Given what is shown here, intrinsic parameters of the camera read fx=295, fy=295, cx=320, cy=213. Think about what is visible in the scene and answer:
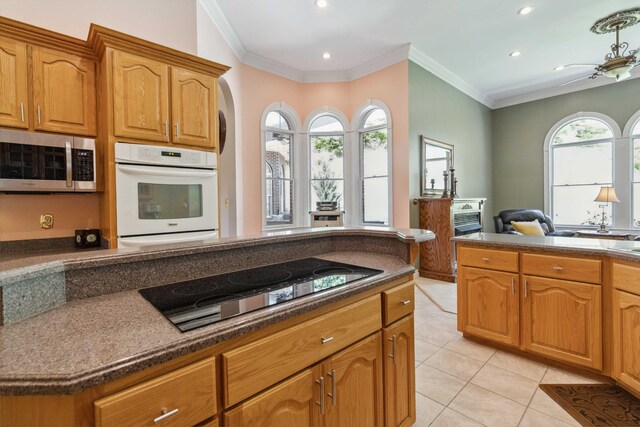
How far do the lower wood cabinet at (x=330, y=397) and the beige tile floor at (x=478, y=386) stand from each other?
A: 709 millimetres

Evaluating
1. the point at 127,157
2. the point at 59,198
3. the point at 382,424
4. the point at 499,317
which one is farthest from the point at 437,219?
the point at 59,198

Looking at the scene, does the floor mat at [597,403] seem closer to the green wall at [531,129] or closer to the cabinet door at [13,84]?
the cabinet door at [13,84]

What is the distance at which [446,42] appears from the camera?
4309mm

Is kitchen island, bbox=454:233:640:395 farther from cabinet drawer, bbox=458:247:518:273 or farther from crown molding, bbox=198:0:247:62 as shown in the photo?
crown molding, bbox=198:0:247:62

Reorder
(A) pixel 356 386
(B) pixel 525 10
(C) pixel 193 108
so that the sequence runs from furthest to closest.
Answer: (B) pixel 525 10
(C) pixel 193 108
(A) pixel 356 386

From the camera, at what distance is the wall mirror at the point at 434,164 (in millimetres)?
4852

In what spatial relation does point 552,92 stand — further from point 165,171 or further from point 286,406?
point 286,406

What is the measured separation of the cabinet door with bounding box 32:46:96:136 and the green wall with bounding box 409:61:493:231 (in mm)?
3940

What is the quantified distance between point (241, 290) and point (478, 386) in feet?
5.93

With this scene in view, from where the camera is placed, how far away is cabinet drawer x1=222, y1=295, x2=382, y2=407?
2.72 ft

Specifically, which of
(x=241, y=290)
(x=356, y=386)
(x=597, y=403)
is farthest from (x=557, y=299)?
(x=241, y=290)

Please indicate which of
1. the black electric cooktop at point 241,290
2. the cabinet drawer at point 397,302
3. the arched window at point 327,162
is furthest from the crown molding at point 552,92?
the black electric cooktop at point 241,290

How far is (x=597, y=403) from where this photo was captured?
178 cm

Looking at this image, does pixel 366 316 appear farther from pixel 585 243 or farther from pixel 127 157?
pixel 127 157
